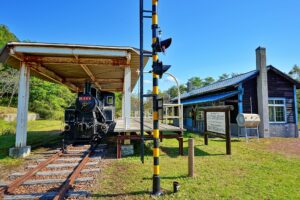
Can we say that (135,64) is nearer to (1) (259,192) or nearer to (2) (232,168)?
(2) (232,168)

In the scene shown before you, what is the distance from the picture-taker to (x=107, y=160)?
636 cm

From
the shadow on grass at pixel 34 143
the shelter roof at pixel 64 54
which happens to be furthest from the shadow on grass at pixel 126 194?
the shadow on grass at pixel 34 143

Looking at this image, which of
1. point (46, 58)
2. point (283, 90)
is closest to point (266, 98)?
point (283, 90)

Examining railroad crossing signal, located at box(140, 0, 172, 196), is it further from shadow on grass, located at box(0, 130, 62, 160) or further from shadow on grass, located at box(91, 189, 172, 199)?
shadow on grass, located at box(0, 130, 62, 160)

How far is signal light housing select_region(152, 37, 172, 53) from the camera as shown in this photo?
3.74 meters

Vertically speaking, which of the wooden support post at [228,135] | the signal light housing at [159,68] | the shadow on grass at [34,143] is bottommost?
the shadow on grass at [34,143]

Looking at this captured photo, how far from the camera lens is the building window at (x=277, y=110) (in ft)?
44.2

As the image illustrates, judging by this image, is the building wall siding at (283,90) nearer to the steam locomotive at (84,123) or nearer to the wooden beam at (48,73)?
the steam locomotive at (84,123)

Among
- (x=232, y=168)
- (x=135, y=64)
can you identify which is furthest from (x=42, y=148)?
(x=232, y=168)

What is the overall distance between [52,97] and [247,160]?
25.6 meters

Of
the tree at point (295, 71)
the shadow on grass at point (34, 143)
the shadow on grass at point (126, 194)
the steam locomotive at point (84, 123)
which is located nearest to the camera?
the shadow on grass at point (126, 194)

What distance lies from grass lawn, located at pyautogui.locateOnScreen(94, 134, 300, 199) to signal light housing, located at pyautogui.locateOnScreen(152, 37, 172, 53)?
2783 millimetres

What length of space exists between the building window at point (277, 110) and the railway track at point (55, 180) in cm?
1249

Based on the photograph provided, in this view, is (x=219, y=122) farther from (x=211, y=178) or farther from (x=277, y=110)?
(x=277, y=110)
